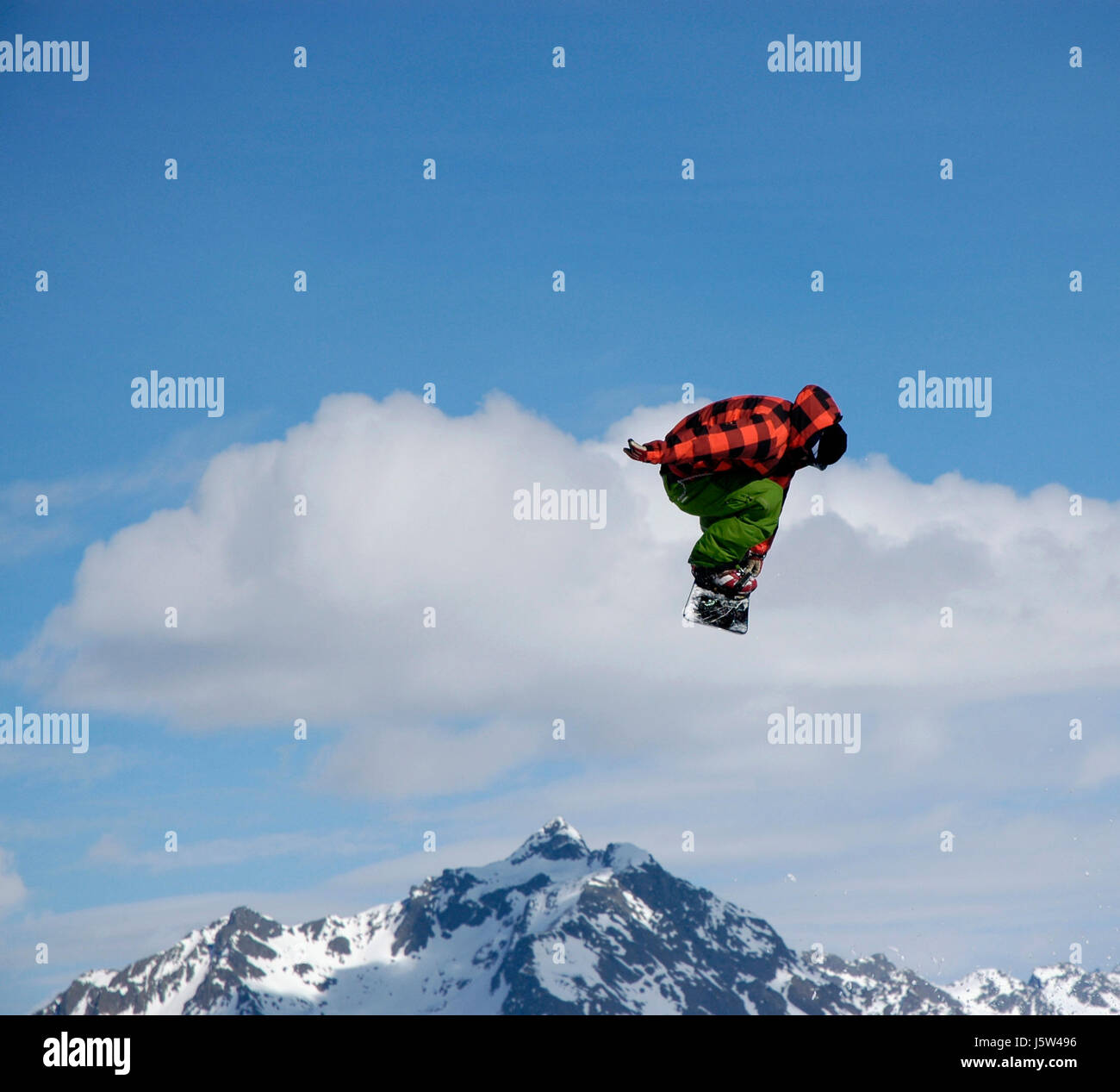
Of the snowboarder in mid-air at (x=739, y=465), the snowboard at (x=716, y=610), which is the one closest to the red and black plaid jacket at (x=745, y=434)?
the snowboarder in mid-air at (x=739, y=465)

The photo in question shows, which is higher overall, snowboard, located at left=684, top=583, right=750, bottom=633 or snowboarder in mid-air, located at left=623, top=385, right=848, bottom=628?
snowboarder in mid-air, located at left=623, top=385, right=848, bottom=628

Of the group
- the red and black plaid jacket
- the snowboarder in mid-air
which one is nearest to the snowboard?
the snowboarder in mid-air

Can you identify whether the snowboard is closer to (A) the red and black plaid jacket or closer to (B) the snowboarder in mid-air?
(B) the snowboarder in mid-air

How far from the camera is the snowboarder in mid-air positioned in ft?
58.4

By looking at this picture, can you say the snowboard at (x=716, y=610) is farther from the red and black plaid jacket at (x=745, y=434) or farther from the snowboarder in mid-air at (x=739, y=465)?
the red and black plaid jacket at (x=745, y=434)

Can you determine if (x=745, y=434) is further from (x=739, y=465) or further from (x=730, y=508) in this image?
(x=730, y=508)

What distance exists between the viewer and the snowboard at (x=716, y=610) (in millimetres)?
18594

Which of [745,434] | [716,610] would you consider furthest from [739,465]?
[716,610]

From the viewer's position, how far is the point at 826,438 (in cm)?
1806

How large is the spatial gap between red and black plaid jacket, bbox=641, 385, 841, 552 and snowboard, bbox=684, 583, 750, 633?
1.63 metres
